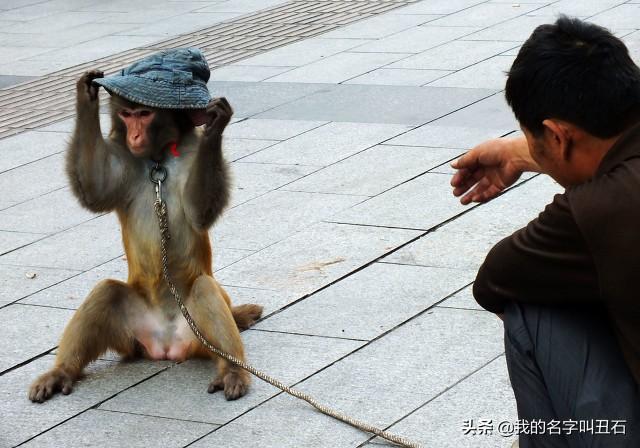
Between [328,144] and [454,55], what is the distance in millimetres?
2586

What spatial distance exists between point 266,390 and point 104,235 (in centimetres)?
235

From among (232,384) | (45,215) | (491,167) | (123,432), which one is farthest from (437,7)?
(491,167)

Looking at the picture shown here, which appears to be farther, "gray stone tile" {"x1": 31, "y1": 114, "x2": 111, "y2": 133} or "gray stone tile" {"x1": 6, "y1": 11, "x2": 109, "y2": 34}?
"gray stone tile" {"x1": 6, "y1": 11, "x2": 109, "y2": 34}

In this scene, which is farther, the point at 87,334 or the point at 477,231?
the point at 477,231

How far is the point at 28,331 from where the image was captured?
565 centimetres

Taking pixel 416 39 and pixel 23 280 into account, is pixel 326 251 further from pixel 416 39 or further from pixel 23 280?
pixel 416 39

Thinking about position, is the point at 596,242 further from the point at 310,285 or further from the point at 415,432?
the point at 310,285

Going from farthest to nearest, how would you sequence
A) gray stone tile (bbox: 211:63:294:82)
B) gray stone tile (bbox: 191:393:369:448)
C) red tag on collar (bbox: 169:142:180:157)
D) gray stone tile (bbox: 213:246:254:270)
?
gray stone tile (bbox: 211:63:294:82)
gray stone tile (bbox: 213:246:254:270)
red tag on collar (bbox: 169:142:180:157)
gray stone tile (bbox: 191:393:369:448)

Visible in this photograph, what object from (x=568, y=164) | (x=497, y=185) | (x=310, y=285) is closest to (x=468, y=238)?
(x=310, y=285)

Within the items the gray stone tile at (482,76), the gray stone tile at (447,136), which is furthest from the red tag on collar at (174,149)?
the gray stone tile at (482,76)

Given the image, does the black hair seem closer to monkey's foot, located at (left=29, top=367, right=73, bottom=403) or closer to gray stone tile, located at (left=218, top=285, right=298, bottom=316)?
monkey's foot, located at (left=29, top=367, right=73, bottom=403)

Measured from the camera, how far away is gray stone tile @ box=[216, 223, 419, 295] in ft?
19.7

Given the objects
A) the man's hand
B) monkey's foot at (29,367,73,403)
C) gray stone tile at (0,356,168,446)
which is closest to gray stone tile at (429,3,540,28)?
gray stone tile at (0,356,168,446)

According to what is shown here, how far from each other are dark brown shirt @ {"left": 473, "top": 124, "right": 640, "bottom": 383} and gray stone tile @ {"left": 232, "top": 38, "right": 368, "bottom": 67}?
24.5 ft
